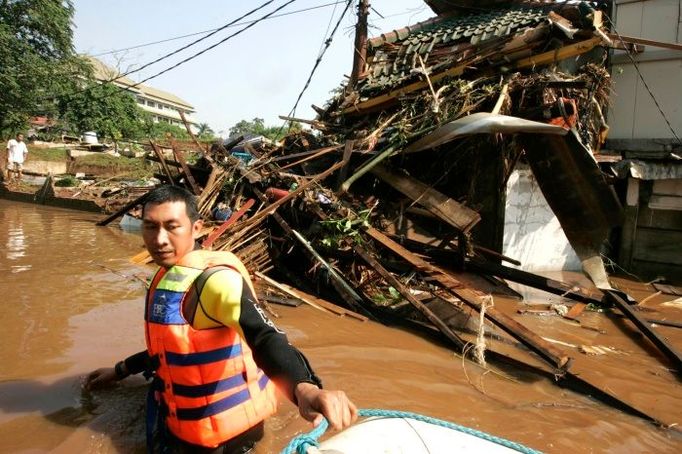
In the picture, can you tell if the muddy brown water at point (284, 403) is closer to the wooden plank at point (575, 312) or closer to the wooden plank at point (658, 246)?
the wooden plank at point (575, 312)

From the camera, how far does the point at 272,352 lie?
162 centimetres

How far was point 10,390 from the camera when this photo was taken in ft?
10.4

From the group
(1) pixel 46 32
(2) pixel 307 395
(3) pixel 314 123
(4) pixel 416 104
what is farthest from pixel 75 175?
(2) pixel 307 395

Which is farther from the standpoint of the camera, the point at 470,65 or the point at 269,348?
the point at 470,65

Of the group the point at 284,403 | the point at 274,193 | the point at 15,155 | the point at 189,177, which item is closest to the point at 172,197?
the point at 284,403

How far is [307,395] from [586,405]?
345 cm

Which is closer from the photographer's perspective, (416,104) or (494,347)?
(494,347)

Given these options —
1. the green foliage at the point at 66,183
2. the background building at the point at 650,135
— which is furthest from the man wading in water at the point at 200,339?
the green foliage at the point at 66,183

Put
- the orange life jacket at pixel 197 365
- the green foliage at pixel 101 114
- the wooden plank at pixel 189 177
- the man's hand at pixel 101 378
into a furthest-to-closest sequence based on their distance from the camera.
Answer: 1. the green foliage at pixel 101 114
2. the wooden plank at pixel 189 177
3. the man's hand at pixel 101 378
4. the orange life jacket at pixel 197 365

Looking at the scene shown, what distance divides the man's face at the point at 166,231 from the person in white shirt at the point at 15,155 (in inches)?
673

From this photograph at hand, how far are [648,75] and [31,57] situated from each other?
22928 millimetres

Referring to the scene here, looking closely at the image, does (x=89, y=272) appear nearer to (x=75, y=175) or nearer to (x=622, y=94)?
(x=622, y=94)

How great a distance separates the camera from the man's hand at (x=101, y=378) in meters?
2.82

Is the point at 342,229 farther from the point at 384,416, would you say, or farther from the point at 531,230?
the point at 531,230
